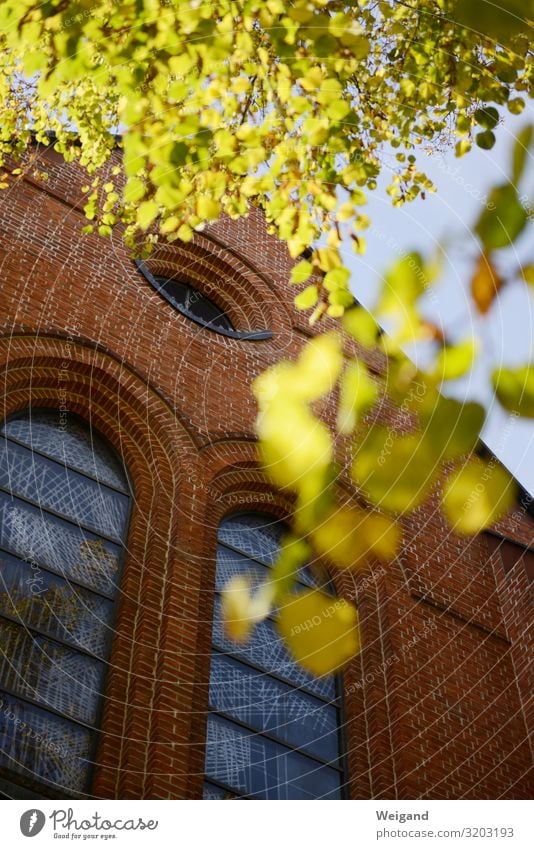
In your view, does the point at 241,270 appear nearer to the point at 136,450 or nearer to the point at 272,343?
the point at 272,343

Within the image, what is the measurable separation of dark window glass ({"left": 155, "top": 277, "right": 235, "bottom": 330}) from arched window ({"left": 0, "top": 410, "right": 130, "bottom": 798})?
2.90 meters

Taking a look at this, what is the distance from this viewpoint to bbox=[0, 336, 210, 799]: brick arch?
23.7 feet

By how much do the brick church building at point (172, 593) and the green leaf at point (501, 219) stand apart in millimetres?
3507

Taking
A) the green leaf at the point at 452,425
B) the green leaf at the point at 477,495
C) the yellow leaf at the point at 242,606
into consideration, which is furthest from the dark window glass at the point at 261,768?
the green leaf at the point at 477,495

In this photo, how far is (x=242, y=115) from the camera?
7688 mm

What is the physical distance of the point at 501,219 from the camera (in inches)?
287

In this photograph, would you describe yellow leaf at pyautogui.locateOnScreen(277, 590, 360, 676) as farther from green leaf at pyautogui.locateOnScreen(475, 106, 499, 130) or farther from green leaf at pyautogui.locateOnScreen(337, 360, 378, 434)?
green leaf at pyautogui.locateOnScreen(475, 106, 499, 130)

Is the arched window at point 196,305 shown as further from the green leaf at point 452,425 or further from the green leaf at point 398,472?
the green leaf at point 452,425

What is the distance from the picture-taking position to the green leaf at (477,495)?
1170 centimetres

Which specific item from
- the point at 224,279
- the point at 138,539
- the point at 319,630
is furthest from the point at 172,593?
the point at 224,279

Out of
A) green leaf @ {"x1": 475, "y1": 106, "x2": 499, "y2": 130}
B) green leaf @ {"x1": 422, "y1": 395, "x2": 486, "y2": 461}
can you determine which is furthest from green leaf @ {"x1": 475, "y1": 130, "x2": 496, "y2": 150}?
green leaf @ {"x1": 422, "y1": 395, "x2": 486, "y2": 461}

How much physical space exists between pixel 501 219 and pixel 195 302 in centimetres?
573

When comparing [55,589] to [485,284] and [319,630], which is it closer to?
[319,630]
